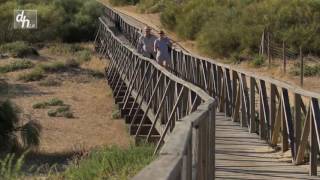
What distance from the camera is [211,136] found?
24.1 ft

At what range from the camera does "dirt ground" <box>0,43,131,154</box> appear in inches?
744

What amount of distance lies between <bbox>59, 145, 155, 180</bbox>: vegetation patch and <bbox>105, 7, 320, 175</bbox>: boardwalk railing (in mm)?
1714

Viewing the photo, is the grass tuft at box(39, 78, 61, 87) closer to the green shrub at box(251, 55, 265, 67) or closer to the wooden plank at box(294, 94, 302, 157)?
the green shrub at box(251, 55, 265, 67)

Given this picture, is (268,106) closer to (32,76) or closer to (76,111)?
→ (76,111)

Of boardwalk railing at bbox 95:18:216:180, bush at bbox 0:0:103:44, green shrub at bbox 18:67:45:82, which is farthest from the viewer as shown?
bush at bbox 0:0:103:44

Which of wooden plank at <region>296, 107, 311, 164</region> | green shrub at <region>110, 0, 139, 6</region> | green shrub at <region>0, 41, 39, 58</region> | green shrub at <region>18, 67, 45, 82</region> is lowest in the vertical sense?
green shrub at <region>110, 0, 139, 6</region>

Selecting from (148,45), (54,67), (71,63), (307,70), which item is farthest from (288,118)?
(71,63)

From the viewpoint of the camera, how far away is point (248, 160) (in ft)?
30.0

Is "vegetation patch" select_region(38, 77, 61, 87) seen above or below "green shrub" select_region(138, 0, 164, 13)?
above

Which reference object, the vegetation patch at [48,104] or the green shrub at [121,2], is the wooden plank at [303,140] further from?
the green shrub at [121,2]

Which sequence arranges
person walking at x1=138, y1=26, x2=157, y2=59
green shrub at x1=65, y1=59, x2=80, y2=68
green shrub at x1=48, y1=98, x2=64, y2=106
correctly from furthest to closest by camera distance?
green shrub at x1=65, y1=59, x2=80, y2=68 → green shrub at x1=48, y1=98, x2=64, y2=106 → person walking at x1=138, y1=26, x2=157, y2=59

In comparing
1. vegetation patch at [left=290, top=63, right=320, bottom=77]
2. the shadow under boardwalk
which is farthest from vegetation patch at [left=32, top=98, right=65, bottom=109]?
the shadow under boardwalk

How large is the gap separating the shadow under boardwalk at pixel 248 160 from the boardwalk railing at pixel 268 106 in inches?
7.3

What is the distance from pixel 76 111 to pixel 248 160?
1586cm
